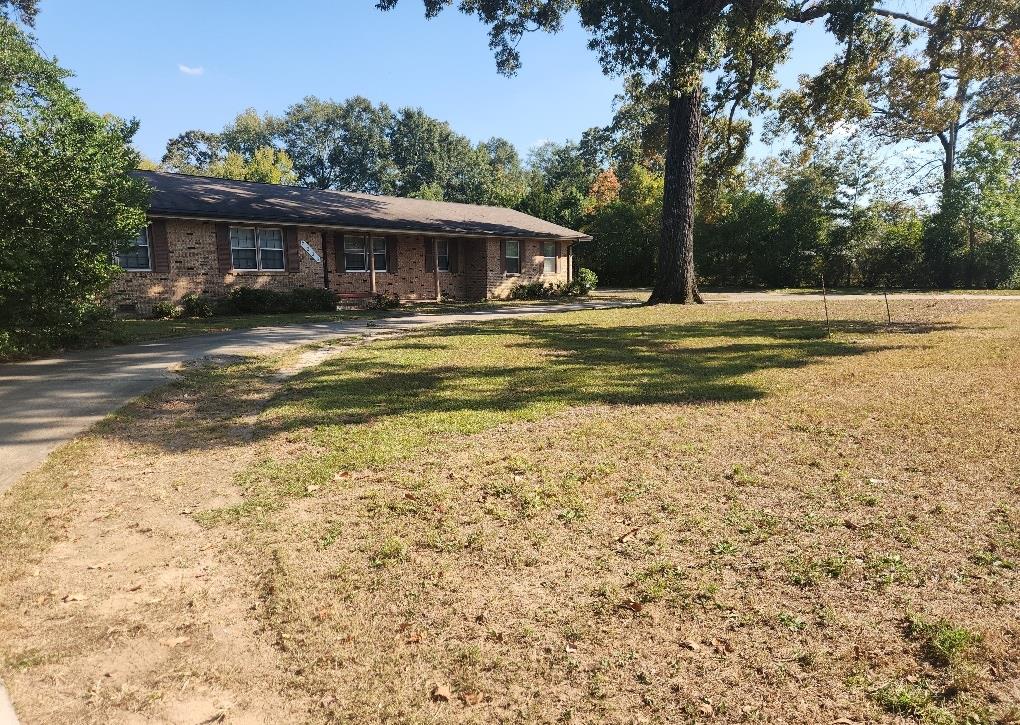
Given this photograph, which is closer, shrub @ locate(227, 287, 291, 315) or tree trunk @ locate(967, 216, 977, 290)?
shrub @ locate(227, 287, 291, 315)

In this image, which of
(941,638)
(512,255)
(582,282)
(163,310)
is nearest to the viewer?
(941,638)

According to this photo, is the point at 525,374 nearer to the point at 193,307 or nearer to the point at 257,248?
the point at 193,307

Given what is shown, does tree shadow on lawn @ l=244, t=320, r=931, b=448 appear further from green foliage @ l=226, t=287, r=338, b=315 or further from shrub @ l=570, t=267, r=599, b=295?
shrub @ l=570, t=267, r=599, b=295

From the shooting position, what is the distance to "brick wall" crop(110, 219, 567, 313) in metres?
17.1

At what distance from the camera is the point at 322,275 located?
20.7 meters

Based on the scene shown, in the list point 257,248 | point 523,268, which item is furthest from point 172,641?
point 523,268

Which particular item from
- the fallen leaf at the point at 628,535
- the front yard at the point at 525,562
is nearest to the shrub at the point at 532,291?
the front yard at the point at 525,562

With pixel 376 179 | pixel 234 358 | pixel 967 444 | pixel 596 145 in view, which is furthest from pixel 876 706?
pixel 376 179

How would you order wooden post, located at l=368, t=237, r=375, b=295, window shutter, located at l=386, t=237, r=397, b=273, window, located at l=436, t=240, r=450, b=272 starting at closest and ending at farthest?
wooden post, located at l=368, t=237, r=375, b=295 → window shutter, located at l=386, t=237, r=397, b=273 → window, located at l=436, t=240, r=450, b=272

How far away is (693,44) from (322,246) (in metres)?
12.8

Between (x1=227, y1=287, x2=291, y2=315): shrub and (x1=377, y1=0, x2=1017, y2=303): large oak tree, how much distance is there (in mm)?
9482

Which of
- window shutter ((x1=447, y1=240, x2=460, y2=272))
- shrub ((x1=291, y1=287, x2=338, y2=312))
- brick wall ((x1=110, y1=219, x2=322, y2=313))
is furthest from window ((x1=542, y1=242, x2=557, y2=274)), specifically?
brick wall ((x1=110, y1=219, x2=322, y2=313))

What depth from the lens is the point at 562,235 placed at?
1089 inches

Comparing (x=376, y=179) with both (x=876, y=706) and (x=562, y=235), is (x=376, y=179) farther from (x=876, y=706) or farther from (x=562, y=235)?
(x=876, y=706)
